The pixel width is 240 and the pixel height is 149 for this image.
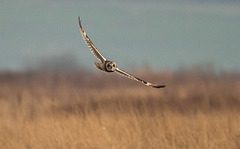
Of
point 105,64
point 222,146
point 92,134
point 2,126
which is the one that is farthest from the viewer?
point 2,126

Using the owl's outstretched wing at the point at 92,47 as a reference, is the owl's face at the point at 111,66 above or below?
below

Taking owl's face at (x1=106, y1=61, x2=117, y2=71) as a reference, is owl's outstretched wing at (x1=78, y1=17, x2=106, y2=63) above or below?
above

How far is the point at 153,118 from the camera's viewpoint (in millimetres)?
6316

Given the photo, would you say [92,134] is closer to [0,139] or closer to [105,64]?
[0,139]

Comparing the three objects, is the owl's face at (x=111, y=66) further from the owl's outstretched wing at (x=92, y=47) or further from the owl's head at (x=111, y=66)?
the owl's outstretched wing at (x=92, y=47)

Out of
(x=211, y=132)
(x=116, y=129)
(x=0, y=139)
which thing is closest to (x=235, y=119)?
(x=211, y=132)

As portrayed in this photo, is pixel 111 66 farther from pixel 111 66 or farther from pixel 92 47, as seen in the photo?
pixel 92 47

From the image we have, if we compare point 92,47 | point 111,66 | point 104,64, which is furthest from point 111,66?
point 92,47

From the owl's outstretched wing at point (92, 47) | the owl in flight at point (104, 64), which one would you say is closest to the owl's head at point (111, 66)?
the owl in flight at point (104, 64)

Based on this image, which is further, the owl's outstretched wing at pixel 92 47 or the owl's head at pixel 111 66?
the owl's outstretched wing at pixel 92 47

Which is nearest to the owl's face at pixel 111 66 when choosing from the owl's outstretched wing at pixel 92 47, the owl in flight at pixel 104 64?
the owl in flight at pixel 104 64

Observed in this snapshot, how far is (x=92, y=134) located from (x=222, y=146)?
176cm

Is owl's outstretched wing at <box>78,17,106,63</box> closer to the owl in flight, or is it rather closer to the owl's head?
the owl in flight

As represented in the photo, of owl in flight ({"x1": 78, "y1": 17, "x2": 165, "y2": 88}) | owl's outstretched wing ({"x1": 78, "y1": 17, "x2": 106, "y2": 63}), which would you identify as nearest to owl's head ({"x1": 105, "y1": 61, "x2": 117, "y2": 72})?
owl in flight ({"x1": 78, "y1": 17, "x2": 165, "y2": 88})
